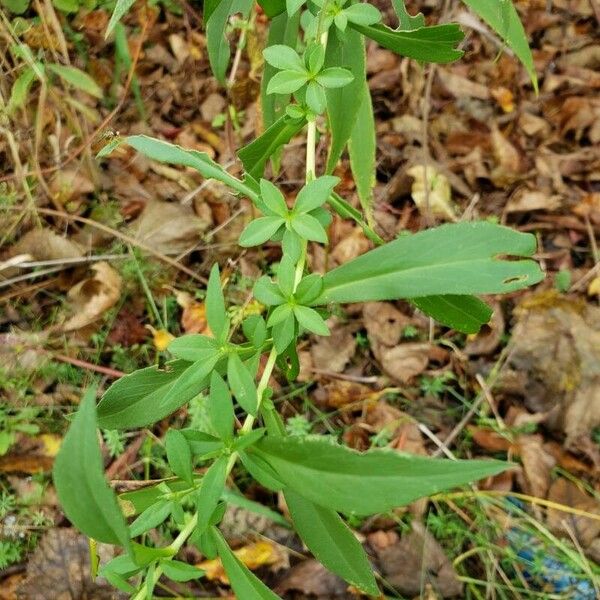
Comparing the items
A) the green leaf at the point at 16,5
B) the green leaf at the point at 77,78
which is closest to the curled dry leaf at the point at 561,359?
the green leaf at the point at 77,78

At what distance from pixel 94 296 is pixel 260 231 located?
3.05 feet

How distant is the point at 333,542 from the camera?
2.70 ft

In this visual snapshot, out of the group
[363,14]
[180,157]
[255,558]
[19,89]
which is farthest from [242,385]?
[19,89]

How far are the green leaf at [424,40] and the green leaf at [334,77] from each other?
0.14 meters

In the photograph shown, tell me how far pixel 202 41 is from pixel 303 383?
105cm

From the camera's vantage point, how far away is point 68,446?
0.53 m

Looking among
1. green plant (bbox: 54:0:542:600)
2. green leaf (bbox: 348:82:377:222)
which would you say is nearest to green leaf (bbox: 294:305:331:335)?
green plant (bbox: 54:0:542:600)

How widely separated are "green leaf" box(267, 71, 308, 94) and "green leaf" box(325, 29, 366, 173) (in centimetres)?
21

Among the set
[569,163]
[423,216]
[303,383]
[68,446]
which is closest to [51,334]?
[303,383]

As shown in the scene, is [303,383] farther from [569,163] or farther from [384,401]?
[569,163]

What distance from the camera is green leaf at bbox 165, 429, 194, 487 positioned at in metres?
0.72

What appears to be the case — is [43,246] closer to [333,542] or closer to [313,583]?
[313,583]

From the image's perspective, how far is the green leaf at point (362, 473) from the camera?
1.90 feet

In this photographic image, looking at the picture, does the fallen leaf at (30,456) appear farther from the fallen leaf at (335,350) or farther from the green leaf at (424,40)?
the green leaf at (424,40)
